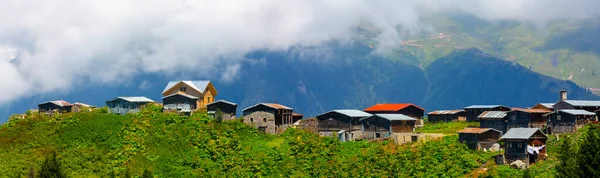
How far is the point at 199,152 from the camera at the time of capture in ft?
195

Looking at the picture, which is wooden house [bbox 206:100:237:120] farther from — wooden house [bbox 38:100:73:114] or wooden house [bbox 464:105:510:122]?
wooden house [bbox 464:105:510:122]

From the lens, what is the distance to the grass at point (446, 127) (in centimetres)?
7322

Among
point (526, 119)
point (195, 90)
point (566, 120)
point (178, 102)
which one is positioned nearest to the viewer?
point (566, 120)

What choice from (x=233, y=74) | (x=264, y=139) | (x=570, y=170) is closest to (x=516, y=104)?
(x=233, y=74)

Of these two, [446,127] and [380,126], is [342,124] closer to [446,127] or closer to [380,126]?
[380,126]

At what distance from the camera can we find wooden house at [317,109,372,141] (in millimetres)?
69756

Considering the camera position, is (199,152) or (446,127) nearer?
(199,152)

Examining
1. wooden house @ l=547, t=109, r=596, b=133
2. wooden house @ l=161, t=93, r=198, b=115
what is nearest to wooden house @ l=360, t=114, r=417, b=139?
wooden house @ l=547, t=109, r=596, b=133

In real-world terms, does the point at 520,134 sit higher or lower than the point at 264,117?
lower

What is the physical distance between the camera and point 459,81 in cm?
18150

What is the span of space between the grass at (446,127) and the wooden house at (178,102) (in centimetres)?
2317

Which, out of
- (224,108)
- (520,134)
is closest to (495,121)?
(520,134)

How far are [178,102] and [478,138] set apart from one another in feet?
97.0

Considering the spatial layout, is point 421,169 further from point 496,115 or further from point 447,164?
point 496,115
